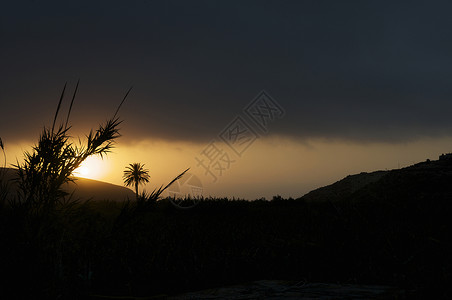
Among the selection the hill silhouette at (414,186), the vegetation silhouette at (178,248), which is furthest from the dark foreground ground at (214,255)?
the hill silhouette at (414,186)

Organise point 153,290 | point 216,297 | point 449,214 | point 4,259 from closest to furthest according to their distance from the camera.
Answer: point 4,259 < point 216,297 < point 153,290 < point 449,214

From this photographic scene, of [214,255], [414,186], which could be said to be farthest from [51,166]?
[414,186]

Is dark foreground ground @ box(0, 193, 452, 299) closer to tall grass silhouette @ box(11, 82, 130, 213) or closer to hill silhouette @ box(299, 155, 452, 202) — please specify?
tall grass silhouette @ box(11, 82, 130, 213)

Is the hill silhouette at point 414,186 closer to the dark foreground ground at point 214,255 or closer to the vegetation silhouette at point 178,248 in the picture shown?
the vegetation silhouette at point 178,248

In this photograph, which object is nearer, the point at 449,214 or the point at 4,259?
the point at 4,259

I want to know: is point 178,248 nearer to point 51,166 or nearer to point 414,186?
point 51,166

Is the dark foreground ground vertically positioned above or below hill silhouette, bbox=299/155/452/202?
below

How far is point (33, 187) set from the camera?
3141 millimetres

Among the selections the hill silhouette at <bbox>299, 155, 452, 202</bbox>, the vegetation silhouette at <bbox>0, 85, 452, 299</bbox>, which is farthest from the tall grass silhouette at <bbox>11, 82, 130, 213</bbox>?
the hill silhouette at <bbox>299, 155, 452, 202</bbox>

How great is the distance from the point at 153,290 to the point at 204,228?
3912mm

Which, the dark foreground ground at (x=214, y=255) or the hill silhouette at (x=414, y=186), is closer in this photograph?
the dark foreground ground at (x=214, y=255)

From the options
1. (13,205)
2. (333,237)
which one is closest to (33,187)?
(13,205)

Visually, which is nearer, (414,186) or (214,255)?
(214,255)

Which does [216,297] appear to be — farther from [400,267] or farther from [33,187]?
[400,267]
